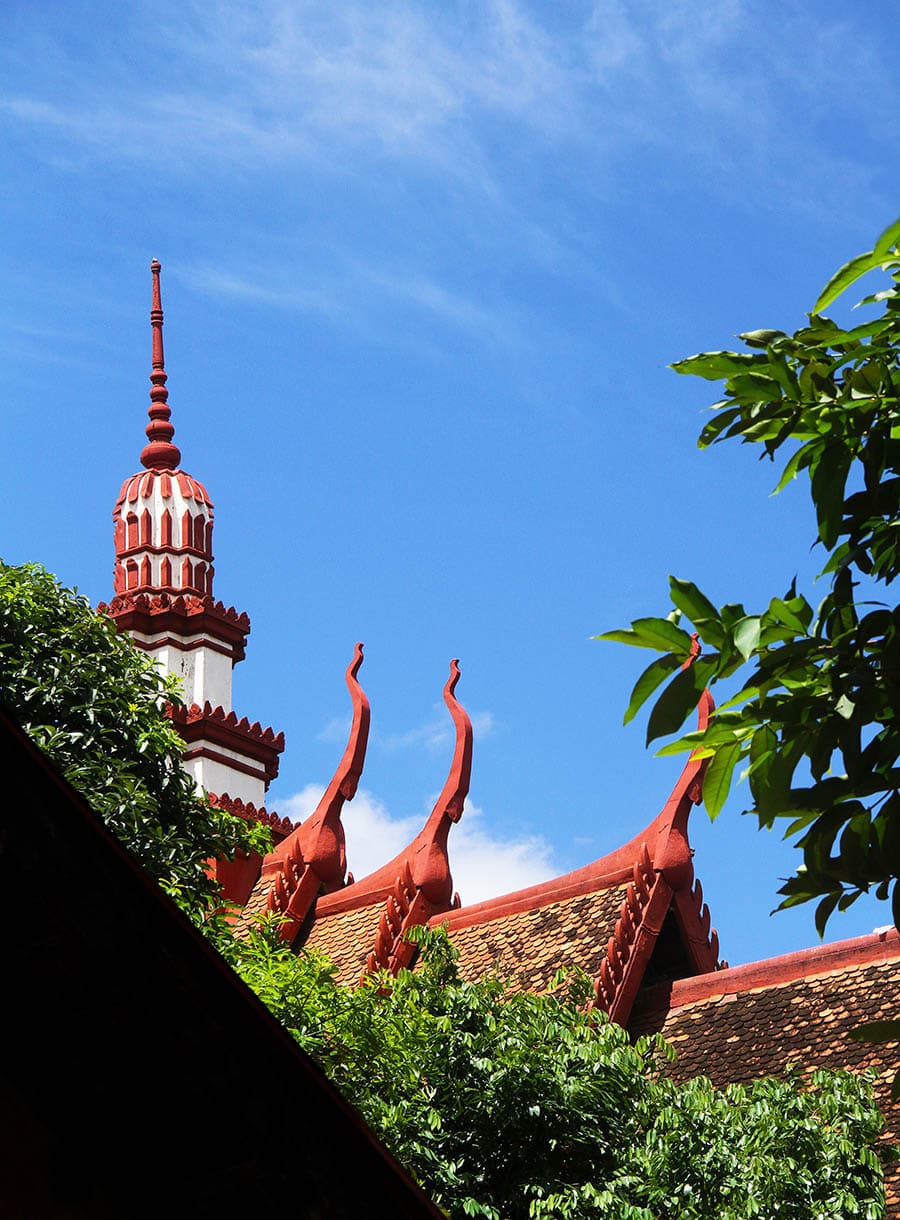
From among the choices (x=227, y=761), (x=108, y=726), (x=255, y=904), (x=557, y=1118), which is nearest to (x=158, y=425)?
(x=227, y=761)

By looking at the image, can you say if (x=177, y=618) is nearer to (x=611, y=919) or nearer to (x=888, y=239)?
(x=611, y=919)

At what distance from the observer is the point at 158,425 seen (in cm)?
2784

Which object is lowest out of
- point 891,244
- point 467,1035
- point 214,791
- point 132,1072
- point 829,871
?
point 132,1072

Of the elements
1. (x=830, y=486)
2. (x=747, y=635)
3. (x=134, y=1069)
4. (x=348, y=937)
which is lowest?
(x=134, y=1069)

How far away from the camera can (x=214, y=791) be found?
24.0 m

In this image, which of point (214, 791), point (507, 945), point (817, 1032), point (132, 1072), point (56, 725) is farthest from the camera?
point (214, 791)

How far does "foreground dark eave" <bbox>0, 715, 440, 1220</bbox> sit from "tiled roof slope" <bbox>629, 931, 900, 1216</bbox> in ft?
47.0

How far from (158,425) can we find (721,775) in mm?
24022

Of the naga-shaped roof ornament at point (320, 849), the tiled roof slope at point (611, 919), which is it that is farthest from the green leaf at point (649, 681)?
the naga-shaped roof ornament at point (320, 849)

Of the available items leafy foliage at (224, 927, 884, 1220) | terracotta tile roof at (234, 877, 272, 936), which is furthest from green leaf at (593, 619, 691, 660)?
terracotta tile roof at (234, 877, 272, 936)

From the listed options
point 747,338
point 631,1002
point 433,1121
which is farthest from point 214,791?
point 747,338

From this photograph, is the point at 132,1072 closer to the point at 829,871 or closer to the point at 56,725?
the point at 829,871

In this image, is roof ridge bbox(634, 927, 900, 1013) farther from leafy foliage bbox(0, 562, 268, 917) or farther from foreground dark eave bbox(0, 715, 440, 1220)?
foreground dark eave bbox(0, 715, 440, 1220)

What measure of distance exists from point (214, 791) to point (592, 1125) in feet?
37.2
